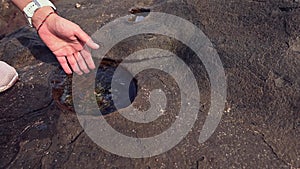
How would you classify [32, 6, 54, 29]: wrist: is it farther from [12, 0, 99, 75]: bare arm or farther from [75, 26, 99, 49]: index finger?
[75, 26, 99, 49]: index finger

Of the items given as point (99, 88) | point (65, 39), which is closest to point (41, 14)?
point (65, 39)

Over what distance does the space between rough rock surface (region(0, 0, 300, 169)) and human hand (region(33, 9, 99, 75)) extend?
11.9 inches

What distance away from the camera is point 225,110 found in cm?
264

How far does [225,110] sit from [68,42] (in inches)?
53.1

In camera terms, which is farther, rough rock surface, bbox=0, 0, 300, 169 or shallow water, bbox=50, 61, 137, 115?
shallow water, bbox=50, 61, 137, 115

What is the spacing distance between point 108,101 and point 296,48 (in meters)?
1.51

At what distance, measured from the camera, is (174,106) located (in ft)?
8.77

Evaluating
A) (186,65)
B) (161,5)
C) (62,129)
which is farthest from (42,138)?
(161,5)

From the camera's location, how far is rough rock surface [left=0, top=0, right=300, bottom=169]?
243 cm

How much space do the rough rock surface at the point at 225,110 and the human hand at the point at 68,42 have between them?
0.99ft

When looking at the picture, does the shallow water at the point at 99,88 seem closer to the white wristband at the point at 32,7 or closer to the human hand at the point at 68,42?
A: the human hand at the point at 68,42

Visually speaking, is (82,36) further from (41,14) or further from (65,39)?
(41,14)

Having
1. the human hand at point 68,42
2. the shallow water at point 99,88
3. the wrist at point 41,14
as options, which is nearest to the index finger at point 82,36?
the human hand at point 68,42

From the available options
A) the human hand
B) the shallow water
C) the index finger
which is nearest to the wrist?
the human hand
